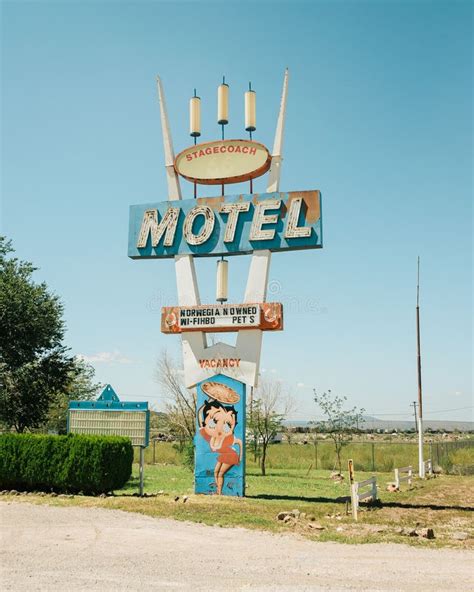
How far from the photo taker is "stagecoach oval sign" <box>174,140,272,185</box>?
2311 cm

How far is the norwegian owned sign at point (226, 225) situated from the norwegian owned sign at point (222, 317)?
2175 millimetres

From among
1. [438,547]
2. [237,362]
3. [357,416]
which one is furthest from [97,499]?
[357,416]

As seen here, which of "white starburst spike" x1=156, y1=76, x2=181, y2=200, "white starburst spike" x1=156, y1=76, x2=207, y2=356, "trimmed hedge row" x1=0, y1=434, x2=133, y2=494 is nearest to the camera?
"trimmed hedge row" x1=0, y1=434, x2=133, y2=494

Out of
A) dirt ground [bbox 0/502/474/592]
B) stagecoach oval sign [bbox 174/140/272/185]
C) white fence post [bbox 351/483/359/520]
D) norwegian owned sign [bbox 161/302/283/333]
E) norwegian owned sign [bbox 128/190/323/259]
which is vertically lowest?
dirt ground [bbox 0/502/474/592]

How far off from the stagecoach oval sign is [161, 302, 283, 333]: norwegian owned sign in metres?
5.15

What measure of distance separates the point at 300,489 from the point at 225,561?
46.4ft

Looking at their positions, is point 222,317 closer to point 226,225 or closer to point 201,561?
point 226,225

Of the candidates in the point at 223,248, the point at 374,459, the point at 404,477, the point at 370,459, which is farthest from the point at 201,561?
the point at 370,459

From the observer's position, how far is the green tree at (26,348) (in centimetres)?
3441

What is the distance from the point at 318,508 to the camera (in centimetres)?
1817

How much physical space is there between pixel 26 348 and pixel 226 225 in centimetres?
1833

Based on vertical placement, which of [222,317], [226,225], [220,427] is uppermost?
[226,225]

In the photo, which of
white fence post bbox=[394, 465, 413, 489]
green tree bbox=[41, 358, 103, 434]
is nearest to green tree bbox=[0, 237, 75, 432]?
green tree bbox=[41, 358, 103, 434]

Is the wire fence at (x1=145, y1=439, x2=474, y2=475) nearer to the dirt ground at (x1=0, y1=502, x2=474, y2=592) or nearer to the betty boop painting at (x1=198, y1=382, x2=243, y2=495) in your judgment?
the betty boop painting at (x1=198, y1=382, x2=243, y2=495)
